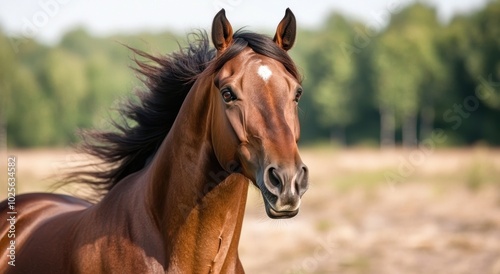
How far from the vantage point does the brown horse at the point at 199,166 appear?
334 cm

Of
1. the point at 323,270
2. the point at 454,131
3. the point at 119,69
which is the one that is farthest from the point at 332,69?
the point at 323,270

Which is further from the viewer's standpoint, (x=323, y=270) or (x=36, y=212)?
(x=323, y=270)

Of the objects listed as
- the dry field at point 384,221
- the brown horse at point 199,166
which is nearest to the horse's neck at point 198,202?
the brown horse at point 199,166

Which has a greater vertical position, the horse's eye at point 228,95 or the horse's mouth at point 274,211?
the horse's eye at point 228,95

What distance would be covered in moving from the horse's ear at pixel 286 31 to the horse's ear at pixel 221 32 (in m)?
0.25

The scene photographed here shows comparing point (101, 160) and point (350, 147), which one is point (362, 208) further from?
point (350, 147)

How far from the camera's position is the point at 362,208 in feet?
76.7

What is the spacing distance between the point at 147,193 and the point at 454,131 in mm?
38643

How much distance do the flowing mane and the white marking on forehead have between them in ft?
0.92

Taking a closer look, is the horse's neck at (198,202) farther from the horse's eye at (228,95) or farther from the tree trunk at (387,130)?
the tree trunk at (387,130)

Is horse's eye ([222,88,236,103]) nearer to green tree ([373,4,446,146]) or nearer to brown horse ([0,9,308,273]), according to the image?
brown horse ([0,9,308,273])

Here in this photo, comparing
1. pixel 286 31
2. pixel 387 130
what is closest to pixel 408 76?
pixel 387 130

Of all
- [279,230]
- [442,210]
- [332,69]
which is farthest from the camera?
[332,69]

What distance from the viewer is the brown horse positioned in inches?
132
